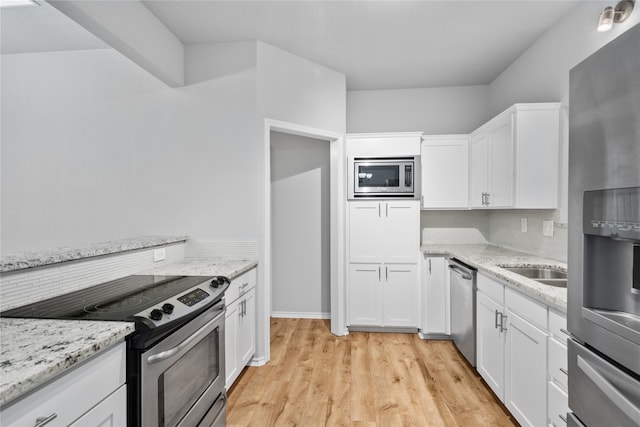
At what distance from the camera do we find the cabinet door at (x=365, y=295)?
3348mm

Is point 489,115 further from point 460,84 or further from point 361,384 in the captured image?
point 361,384

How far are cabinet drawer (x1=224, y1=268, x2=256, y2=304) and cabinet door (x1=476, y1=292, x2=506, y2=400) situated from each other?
A: 1.87 meters

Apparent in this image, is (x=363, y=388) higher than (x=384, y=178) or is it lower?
lower

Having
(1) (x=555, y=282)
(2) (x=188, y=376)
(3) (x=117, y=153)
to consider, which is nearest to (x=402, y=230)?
(1) (x=555, y=282)

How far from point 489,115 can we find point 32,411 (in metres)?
4.43

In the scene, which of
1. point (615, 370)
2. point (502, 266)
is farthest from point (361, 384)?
point (615, 370)

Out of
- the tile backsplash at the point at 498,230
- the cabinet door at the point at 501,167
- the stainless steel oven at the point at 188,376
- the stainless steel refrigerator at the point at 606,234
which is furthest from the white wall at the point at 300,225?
the stainless steel refrigerator at the point at 606,234

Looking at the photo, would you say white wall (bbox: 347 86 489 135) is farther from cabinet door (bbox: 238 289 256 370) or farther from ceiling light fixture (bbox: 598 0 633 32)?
cabinet door (bbox: 238 289 256 370)

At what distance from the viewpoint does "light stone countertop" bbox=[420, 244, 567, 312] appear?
151 cm

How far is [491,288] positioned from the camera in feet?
7.16

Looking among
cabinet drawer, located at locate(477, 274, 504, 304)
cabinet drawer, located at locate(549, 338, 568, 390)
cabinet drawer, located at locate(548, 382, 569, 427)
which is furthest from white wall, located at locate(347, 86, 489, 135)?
cabinet drawer, located at locate(548, 382, 569, 427)

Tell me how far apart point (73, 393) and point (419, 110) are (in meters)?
4.02

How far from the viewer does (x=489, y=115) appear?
12.2ft

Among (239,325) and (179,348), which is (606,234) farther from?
(239,325)
